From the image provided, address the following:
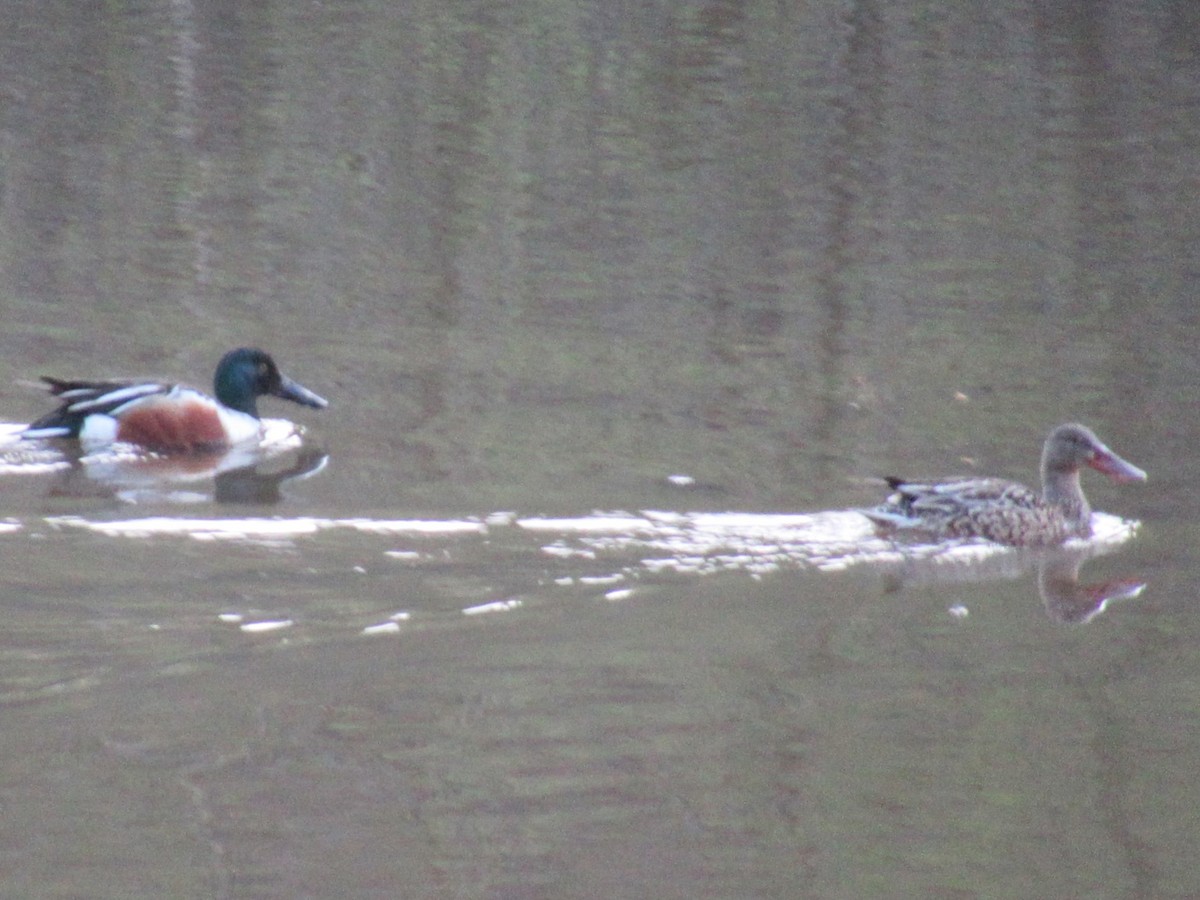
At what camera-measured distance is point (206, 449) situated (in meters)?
11.1

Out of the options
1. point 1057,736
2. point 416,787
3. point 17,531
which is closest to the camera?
point 416,787

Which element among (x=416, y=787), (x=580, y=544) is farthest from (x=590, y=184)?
(x=416, y=787)

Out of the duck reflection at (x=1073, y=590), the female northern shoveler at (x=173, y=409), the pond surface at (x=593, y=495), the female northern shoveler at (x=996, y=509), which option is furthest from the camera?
the female northern shoveler at (x=173, y=409)

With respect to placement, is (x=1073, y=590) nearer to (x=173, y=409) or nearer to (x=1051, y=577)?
(x=1051, y=577)

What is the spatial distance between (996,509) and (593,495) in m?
1.74

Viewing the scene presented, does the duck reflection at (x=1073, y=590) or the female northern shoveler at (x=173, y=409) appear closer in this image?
the duck reflection at (x=1073, y=590)

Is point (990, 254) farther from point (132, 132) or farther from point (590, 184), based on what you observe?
point (132, 132)

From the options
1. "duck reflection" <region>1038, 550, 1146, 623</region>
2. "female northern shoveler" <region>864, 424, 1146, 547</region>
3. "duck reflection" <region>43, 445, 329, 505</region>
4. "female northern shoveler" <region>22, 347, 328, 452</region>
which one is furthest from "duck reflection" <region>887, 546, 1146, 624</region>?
"female northern shoveler" <region>22, 347, 328, 452</region>

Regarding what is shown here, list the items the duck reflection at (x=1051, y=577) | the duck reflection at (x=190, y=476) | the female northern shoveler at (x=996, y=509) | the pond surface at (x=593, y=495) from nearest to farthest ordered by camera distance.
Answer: the pond surface at (x=593, y=495) < the duck reflection at (x=1051, y=577) < the female northern shoveler at (x=996, y=509) < the duck reflection at (x=190, y=476)

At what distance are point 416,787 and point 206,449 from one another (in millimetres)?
5335

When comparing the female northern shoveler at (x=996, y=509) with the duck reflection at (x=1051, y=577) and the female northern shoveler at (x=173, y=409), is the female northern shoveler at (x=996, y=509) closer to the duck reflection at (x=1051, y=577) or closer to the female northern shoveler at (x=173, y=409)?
the duck reflection at (x=1051, y=577)

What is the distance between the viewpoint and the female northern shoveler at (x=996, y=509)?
9086mm

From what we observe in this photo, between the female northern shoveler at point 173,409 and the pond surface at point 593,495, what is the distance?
23 centimetres

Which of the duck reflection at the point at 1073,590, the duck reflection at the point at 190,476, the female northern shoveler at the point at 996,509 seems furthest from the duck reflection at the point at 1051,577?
the duck reflection at the point at 190,476
